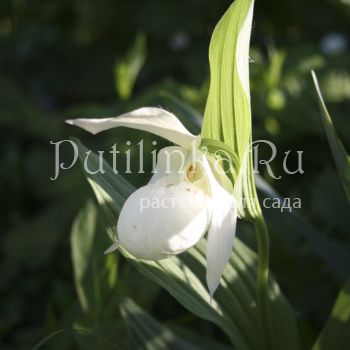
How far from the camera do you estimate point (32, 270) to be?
1.71 metres

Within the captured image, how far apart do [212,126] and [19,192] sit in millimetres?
1251

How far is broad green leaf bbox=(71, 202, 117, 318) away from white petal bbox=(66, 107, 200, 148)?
0.47 meters

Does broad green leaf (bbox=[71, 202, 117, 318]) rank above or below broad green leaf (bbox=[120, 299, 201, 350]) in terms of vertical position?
above

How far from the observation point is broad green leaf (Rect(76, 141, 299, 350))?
0.92 m

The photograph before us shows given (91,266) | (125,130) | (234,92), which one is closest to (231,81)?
(234,92)

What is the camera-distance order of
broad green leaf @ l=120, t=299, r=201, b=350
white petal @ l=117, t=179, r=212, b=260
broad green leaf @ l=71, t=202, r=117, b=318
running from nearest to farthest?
white petal @ l=117, t=179, r=212, b=260 → broad green leaf @ l=120, t=299, r=201, b=350 → broad green leaf @ l=71, t=202, r=117, b=318

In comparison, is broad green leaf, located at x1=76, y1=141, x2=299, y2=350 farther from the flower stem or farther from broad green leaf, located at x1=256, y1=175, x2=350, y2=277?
broad green leaf, located at x1=256, y1=175, x2=350, y2=277

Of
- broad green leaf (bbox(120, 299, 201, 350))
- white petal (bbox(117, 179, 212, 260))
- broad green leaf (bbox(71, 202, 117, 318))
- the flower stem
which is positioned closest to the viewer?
white petal (bbox(117, 179, 212, 260))

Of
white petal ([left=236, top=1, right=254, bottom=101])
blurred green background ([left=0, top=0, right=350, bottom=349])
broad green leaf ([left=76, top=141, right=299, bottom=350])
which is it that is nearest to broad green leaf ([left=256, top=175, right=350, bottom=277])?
blurred green background ([left=0, top=0, right=350, bottom=349])

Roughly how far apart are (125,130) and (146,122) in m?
1.01

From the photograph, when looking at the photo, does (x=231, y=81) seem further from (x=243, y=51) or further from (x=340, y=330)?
(x=340, y=330)

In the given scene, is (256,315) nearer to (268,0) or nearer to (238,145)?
(238,145)

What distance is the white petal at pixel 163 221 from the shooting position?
2.40ft

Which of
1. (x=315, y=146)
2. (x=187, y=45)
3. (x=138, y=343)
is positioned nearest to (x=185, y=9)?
(x=187, y=45)
